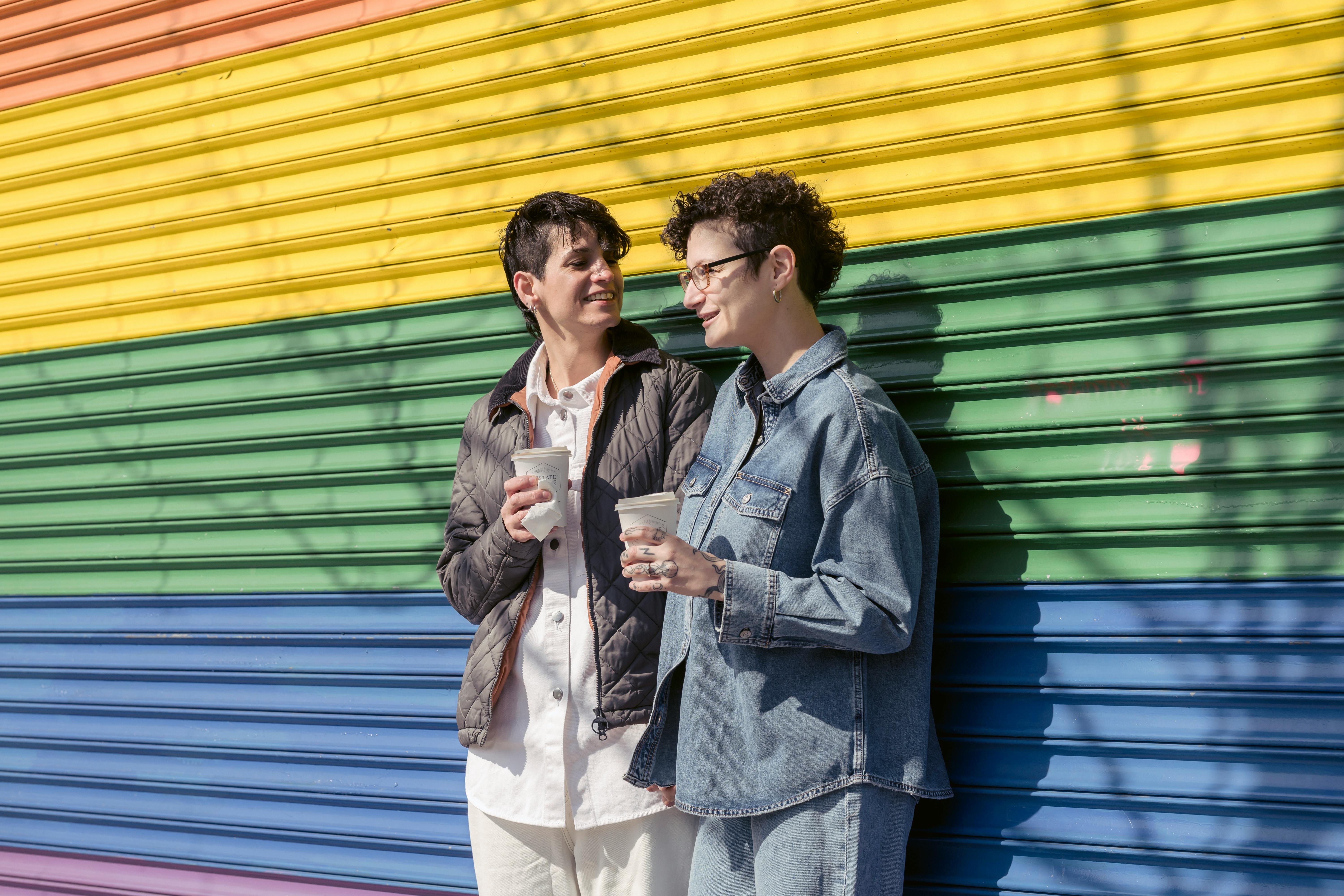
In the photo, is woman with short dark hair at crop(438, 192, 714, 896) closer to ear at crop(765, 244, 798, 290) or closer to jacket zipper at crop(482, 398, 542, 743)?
jacket zipper at crop(482, 398, 542, 743)

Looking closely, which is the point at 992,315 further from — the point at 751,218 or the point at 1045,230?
the point at 751,218

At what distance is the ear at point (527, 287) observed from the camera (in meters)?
2.77

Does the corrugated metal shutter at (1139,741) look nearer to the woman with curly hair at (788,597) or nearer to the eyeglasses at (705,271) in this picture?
the woman with curly hair at (788,597)

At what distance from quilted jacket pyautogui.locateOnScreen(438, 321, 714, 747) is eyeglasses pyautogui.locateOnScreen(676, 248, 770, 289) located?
304 mm

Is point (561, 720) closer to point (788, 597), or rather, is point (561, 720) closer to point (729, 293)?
point (788, 597)

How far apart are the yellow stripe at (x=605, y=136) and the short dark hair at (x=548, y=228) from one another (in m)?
0.48

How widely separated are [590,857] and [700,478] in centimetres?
105

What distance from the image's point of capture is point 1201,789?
245 centimetres

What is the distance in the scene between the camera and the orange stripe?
381 centimetres

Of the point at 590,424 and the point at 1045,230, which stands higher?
the point at 1045,230

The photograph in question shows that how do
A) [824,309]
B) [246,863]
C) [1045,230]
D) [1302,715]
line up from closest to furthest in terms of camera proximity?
[1302,715] < [1045,230] < [824,309] < [246,863]

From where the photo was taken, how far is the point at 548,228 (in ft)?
9.00

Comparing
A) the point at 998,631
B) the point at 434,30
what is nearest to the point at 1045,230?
the point at 998,631

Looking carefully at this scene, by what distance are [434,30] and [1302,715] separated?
343 centimetres
